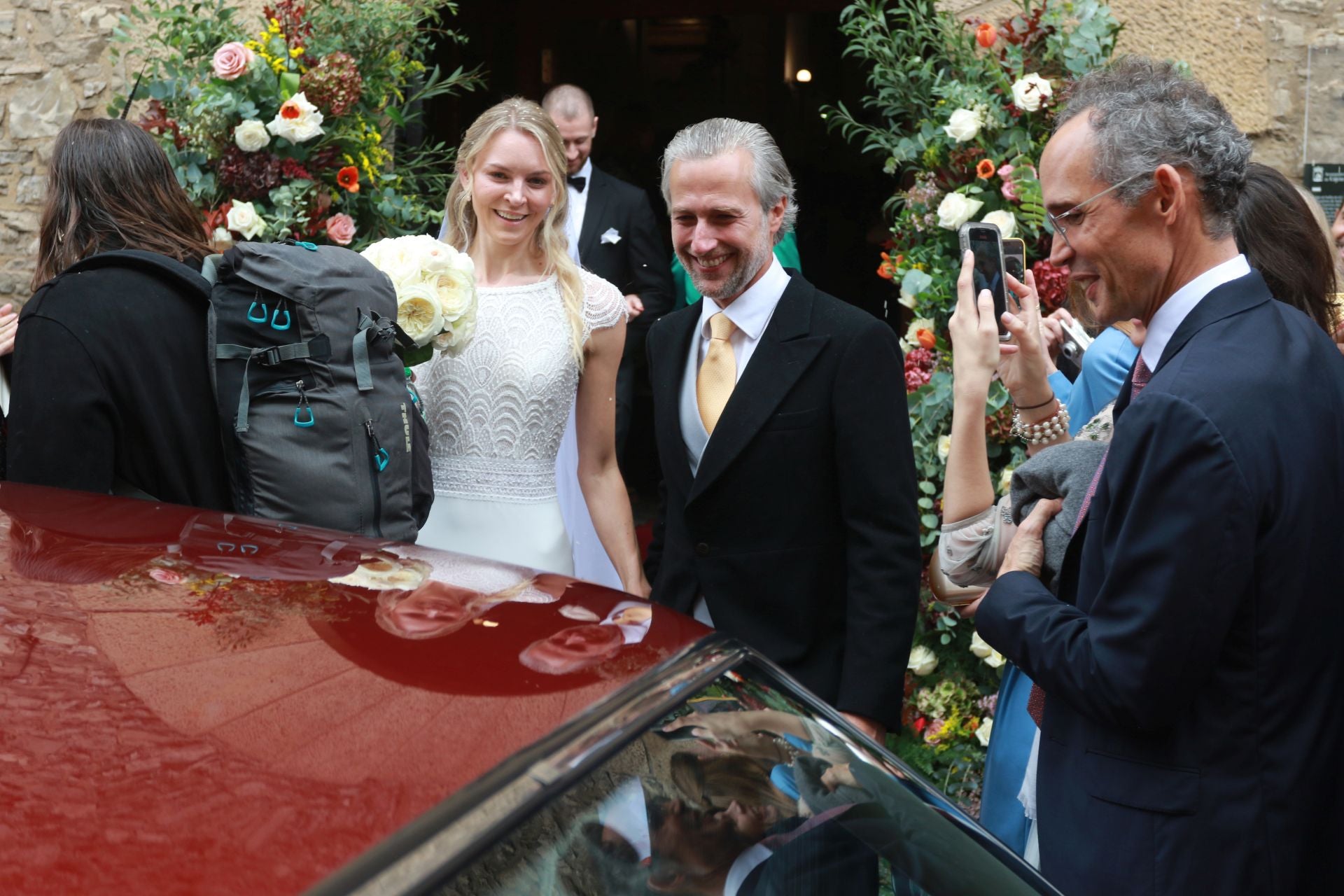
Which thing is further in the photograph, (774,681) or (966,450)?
(966,450)

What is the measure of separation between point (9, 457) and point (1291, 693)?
2147 millimetres

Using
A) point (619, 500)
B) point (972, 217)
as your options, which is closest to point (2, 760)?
point (619, 500)

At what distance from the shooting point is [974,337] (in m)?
2.19

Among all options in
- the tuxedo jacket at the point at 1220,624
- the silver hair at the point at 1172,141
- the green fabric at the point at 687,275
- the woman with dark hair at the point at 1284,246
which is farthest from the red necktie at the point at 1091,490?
the green fabric at the point at 687,275

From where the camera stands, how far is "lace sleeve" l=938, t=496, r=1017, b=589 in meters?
2.17

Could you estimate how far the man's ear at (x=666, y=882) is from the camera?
119 centimetres

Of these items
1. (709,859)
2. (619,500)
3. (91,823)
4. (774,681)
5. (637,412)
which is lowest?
(637,412)

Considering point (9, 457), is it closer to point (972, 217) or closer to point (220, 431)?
point (220, 431)

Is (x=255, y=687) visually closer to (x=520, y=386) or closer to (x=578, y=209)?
(x=520, y=386)

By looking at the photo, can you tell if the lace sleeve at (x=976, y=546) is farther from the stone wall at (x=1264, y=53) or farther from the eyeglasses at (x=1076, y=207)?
the stone wall at (x=1264, y=53)

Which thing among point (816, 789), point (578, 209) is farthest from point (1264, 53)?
point (816, 789)

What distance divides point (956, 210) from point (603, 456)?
1585 millimetres

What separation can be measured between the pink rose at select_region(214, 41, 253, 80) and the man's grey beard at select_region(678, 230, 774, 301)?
2.68m

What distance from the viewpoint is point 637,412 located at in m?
9.00
